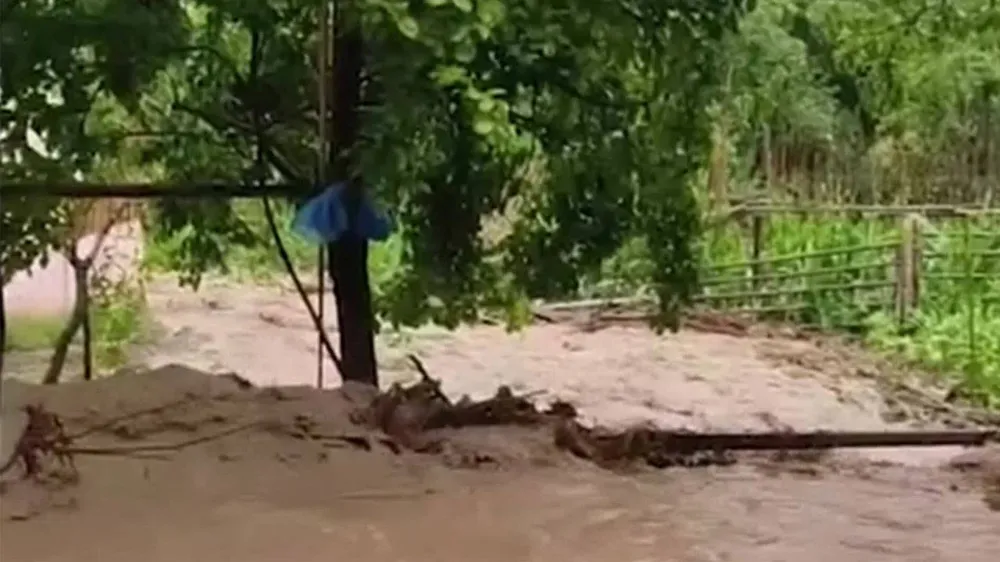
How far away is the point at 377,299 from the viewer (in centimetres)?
446

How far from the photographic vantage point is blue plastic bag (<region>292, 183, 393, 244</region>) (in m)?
3.86

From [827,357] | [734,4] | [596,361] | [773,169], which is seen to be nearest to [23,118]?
[734,4]

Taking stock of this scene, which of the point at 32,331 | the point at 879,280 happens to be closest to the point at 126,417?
the point at 32,331

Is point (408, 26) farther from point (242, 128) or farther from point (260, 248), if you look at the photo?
point (260, 248)

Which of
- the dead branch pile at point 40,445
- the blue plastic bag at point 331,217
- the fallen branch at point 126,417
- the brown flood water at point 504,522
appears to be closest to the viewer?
the brown flood water at point 504,522

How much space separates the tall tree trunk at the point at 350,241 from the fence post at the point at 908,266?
4.05 metres

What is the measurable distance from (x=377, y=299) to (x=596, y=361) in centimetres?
A: 302

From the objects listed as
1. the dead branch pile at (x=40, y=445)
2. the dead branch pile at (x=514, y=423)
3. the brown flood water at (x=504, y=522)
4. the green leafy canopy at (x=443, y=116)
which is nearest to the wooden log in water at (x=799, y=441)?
the dead branch pile at (x=514, y=423)

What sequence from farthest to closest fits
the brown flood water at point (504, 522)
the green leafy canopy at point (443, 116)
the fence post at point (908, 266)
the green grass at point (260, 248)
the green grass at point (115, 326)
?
the fence post at point (908, 266) → the green grass at point (115, 326) → the green grass at point (260, 248) → the green leafy canopy at point (443, 116) → the brown flood water at point (504, 522)

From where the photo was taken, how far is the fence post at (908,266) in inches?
307

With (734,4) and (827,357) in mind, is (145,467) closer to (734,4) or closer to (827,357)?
(734,4)

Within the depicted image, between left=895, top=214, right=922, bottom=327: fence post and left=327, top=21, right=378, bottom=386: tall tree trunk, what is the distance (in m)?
4.05

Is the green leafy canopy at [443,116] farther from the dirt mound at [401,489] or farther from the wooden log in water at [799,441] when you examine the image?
the wooden log in water at [799,441]

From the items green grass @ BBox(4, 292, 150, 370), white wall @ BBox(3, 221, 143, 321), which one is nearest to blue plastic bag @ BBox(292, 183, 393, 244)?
white wall @ BBox(3, 221, 143, 321)
